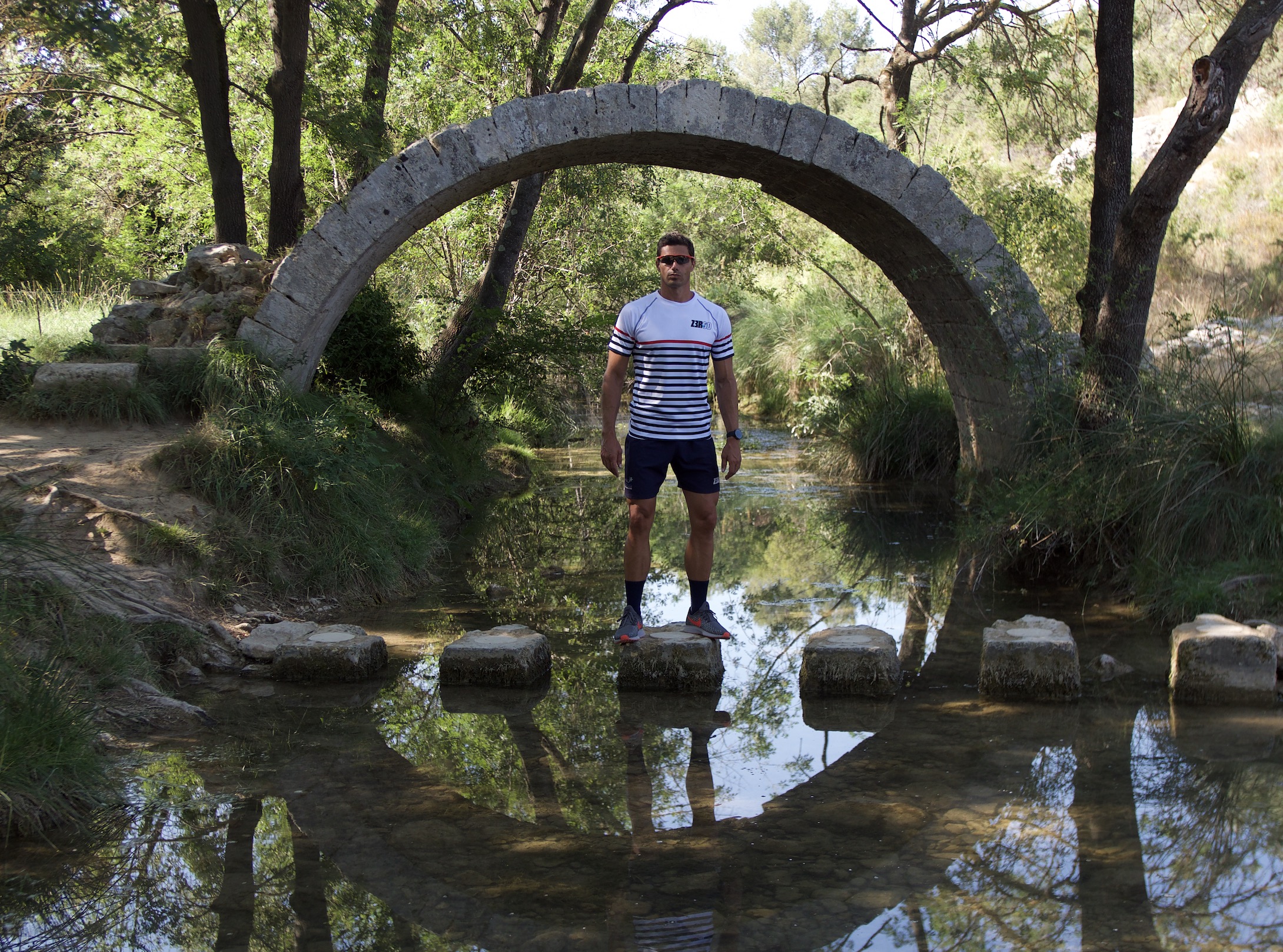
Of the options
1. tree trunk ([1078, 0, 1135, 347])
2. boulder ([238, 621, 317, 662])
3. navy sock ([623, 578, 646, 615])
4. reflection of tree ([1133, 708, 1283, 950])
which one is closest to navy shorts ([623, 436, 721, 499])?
navy sock ([623, 578, 646, 615])

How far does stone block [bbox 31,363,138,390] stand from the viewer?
745 cm

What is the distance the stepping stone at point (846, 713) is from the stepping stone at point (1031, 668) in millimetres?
491

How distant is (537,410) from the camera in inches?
578

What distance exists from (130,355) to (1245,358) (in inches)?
292

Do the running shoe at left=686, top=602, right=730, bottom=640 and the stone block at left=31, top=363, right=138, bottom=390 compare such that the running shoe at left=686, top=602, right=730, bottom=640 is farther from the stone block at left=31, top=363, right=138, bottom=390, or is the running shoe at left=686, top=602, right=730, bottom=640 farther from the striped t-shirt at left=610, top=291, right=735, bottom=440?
the stone block at left=31, top=363, right=138, bottom=390

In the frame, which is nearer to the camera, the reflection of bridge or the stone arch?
the reflection of bridge

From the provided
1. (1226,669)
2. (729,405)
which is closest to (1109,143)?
(729,405)

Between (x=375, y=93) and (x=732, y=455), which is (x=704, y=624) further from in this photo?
(x=375, y=93)

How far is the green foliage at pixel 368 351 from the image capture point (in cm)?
949

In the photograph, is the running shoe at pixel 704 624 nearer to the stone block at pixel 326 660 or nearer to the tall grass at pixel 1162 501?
the stone block at pixel 326 660

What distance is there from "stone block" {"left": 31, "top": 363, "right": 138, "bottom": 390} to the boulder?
2828 millimetres

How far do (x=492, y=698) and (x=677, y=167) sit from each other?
5.54 meters

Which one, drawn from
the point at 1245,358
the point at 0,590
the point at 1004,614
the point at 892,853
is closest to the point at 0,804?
the point at 0,590

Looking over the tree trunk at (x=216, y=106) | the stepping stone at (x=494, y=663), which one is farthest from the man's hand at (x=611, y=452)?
the tree trunk at (x=216, y=106)
